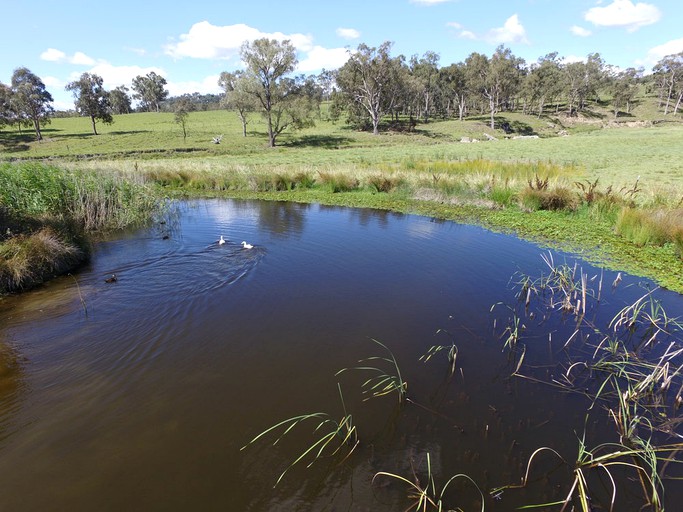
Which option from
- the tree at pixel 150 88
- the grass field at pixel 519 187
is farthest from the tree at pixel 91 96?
the tree at pixel 150 88

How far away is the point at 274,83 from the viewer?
48.3 meters

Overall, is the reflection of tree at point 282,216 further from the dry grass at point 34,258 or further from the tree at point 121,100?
the tree at point 121,100

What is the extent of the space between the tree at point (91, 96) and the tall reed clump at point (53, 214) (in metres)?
57.1

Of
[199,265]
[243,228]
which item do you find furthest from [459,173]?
[199,265]

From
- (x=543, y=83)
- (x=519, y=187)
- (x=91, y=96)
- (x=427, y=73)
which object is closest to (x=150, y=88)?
(x=91, y=96)

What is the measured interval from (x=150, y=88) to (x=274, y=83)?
85181mm

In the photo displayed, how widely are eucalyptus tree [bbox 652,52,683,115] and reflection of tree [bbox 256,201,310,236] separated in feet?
339

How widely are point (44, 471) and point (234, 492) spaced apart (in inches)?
83.3

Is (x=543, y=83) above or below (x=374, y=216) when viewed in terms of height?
above

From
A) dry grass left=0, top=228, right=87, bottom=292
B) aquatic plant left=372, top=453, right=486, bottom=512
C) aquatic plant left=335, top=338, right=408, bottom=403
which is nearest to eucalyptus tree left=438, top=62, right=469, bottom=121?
dry grass left=0, top=228, right=87, bottom=292

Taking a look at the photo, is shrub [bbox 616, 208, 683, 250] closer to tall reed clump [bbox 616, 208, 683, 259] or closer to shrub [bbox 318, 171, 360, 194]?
tall reed clump [bbox 616, 208, 683, 259]

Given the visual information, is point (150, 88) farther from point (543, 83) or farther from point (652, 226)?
point (652, 226)

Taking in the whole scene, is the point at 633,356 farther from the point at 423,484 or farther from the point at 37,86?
the point at 37,86

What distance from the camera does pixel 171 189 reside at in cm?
2255
